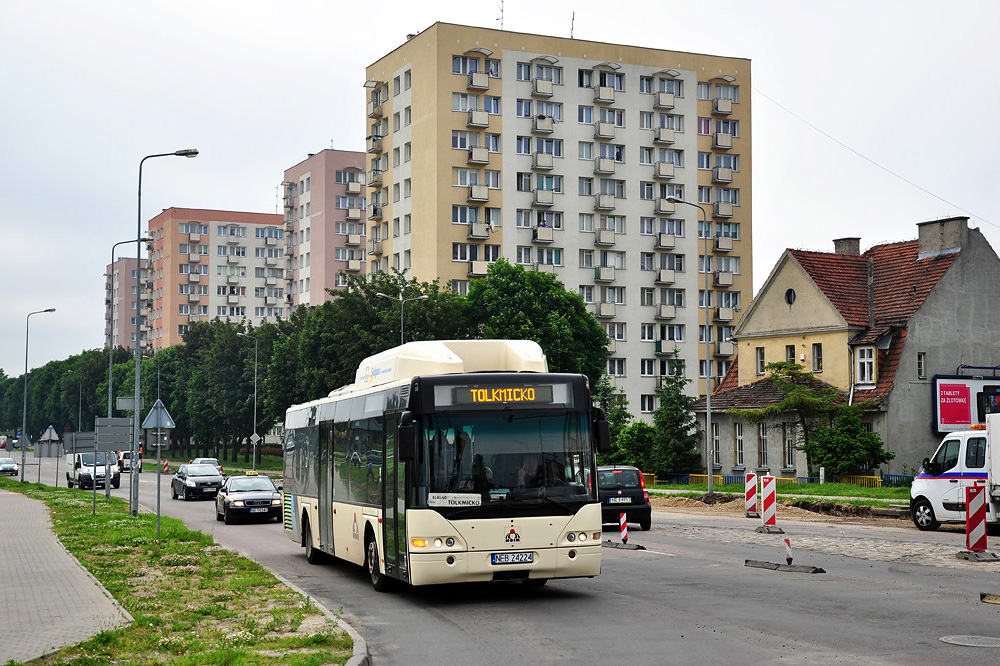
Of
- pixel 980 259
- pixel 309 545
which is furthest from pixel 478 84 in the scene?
pixel 309 545

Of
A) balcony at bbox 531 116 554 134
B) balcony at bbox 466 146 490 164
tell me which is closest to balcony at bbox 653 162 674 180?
balcony at bbox 531 116 554 134

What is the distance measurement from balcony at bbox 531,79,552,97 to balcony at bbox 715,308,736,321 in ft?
70.1

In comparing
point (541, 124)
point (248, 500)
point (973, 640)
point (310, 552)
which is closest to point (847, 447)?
point (248, 500)

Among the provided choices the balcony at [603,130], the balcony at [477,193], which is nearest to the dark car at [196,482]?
the balcony at [477,193]

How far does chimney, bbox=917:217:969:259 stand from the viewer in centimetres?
5316

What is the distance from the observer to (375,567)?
16.8 meters

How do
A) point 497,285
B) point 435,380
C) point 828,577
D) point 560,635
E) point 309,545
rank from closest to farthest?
point 560,635
point 435,380
point 828,577
point 309,545
point 497,285

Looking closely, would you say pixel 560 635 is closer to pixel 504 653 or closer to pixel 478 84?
pixel 504 653

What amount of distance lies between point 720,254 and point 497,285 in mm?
31013

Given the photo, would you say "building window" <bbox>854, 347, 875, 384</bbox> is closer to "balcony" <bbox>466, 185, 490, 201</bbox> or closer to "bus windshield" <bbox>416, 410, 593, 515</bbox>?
"bus windshield" <bbox>416, 410, 593, 515</bbox>

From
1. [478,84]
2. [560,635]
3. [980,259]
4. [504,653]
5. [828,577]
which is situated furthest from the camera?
[478,84]

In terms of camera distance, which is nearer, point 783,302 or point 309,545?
point 309,545

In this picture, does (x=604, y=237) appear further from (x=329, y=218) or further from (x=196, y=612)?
(x=196, y=612)

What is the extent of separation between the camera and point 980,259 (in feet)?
177
